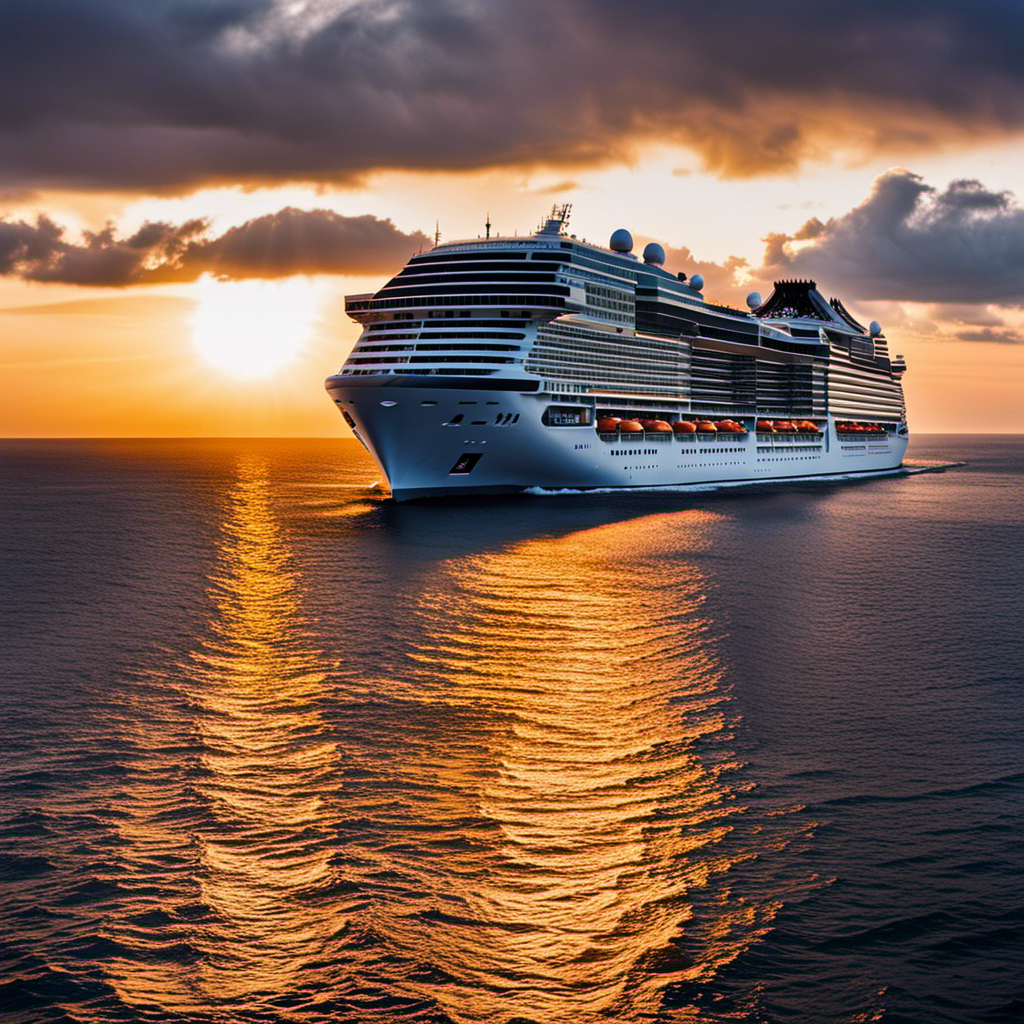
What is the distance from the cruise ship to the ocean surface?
28079 mm

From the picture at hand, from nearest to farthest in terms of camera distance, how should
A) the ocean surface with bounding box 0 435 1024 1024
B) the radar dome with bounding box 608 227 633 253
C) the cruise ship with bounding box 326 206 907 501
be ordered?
the ocean surface with bounding box 0 435 1024 1024 → the cruise ship with bounding box 326 206 907 501 → the radar dome with bounding box 608 227 633 253

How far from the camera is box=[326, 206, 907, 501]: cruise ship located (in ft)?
237

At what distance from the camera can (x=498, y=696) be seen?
90.2ft

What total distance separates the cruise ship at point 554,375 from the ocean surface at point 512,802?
28.1 m

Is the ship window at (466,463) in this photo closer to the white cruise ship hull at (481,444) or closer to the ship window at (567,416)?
the white cruise ship hull at (481,444)

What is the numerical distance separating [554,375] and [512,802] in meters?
61.7

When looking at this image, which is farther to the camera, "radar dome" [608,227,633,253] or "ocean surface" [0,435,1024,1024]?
"radar dome" [608,227,633,253]

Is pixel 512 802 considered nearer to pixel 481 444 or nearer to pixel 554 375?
pixel 481 444

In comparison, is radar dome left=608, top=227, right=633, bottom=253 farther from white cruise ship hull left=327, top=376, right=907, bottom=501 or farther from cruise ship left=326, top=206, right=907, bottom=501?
white cruise ship hull left=327, top=376, right=907, bottom=501

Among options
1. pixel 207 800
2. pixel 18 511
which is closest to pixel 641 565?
pixel 207 800

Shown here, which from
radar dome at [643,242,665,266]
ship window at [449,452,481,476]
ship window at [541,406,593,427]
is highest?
radar dome at [643,242,665,266]

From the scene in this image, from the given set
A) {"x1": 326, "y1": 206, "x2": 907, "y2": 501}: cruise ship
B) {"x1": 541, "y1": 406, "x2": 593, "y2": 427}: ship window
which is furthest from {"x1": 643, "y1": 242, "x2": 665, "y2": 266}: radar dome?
{"x1": 541, "y1": 406, "x2": 593, "y2": 427}: ship window

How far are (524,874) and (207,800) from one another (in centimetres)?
722

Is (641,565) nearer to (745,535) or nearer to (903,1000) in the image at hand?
(745,535)
